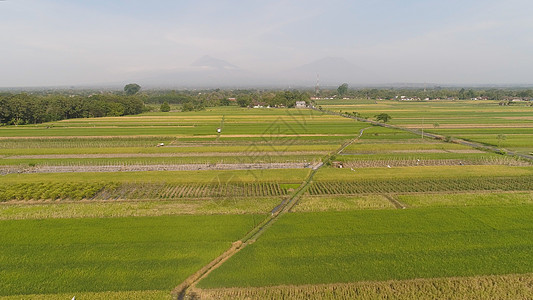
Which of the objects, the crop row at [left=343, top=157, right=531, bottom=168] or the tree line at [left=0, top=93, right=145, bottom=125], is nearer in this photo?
the crop row at [left=343, top=157, right=531, bottom=168]

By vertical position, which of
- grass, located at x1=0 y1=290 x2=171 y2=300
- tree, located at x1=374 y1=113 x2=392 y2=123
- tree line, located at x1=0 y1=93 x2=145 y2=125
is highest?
tree line, located at x1=0 y1=93 x2=145 y2=125

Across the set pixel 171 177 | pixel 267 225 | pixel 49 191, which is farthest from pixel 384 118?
pixel 49 191

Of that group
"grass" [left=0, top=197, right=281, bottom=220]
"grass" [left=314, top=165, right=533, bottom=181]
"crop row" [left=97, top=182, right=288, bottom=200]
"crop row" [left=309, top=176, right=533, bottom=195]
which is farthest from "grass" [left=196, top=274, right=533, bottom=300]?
"grass" [left=314, top=165, right=533, bottom=181]

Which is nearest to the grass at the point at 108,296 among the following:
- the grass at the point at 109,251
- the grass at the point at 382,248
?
the grass at the point at 109,251

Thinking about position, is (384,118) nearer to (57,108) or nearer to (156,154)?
(156,154)

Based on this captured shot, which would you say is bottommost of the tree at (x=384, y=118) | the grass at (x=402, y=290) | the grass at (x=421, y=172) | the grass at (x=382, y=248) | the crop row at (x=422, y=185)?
the grass at (x=402, y=290)

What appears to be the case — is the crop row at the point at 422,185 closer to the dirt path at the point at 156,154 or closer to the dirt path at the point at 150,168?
the dirt path at the point at 150,168

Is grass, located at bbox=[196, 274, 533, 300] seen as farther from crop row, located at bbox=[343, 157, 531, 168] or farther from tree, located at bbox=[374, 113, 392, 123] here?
tree, located at bbox=[374, 113, 392, 123]
